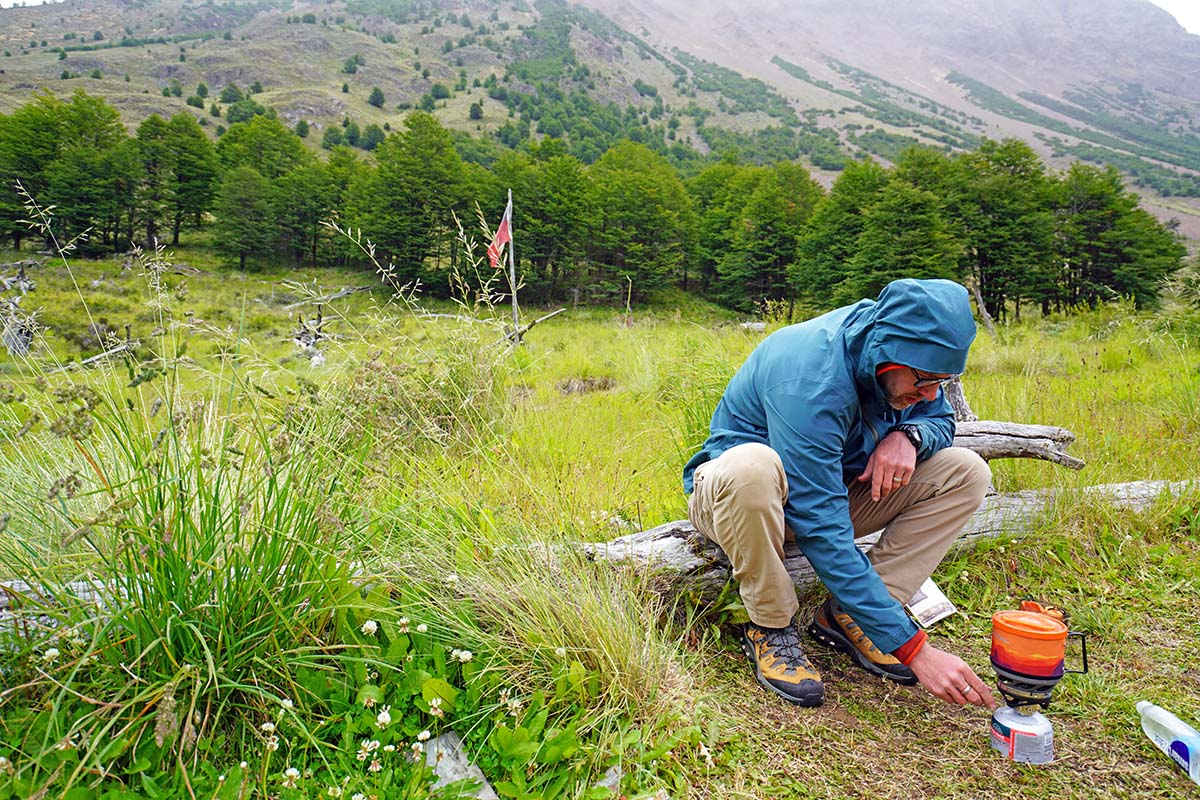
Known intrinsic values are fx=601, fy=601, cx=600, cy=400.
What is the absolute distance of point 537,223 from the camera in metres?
32.0

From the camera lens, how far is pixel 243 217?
112 ft

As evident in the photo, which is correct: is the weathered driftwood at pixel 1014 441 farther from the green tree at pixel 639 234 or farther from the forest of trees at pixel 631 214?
the green tree at pixel 639 234

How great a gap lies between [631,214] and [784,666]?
33.5 metres

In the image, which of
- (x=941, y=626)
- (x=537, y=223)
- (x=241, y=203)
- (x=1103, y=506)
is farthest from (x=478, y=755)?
(x=241, y=203)

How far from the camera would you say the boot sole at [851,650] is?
2.43 metres

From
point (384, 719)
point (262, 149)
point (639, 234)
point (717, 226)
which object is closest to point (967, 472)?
point (384, 719)

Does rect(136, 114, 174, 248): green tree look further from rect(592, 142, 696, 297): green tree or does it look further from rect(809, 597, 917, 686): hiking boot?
rect(809, 597, 917, 686): hiking boot

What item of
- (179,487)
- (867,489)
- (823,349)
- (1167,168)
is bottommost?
(867,489)

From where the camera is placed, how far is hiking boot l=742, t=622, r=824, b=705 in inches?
89.1

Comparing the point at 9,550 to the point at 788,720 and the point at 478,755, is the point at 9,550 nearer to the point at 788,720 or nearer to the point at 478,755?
the point at 478,755

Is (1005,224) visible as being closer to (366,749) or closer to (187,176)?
(366,749)

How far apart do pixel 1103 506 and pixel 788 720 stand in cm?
250

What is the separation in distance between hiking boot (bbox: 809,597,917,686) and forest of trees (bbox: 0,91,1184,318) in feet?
68.4

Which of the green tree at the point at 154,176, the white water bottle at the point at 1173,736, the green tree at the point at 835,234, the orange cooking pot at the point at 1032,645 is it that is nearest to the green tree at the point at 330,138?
the green tree at the point at 154,176
